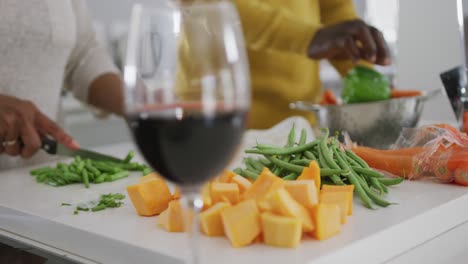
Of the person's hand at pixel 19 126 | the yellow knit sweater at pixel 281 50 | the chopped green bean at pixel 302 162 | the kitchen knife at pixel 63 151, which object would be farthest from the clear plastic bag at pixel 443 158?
the yellow knit sweater at pixel 281 50

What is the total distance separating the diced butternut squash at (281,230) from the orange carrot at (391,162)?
0.43 meters

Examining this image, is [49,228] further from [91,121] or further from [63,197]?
[91,121]

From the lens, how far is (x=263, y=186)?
35.4 inches

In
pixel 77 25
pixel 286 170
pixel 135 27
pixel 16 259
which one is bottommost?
pixel 16 259

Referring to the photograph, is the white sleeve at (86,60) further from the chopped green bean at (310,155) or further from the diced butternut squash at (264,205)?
the diced butternut squash at (264,205)

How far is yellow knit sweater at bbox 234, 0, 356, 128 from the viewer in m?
2.23

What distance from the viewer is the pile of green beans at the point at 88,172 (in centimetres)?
136

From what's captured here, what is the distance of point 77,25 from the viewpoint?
6.70 ft

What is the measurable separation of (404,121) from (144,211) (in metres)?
0.81

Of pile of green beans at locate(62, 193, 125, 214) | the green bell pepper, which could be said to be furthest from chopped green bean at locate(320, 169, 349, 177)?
the green bell pepper

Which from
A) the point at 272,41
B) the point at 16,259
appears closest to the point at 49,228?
the point at 16,259

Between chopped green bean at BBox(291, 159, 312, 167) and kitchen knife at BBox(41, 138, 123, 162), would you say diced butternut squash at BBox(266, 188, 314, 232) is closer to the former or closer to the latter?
chopped green bean at BBox(291, 159, 312, 167)

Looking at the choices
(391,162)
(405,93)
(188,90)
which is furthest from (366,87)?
(188,90)

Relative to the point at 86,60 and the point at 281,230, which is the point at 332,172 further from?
the point at 86,60
